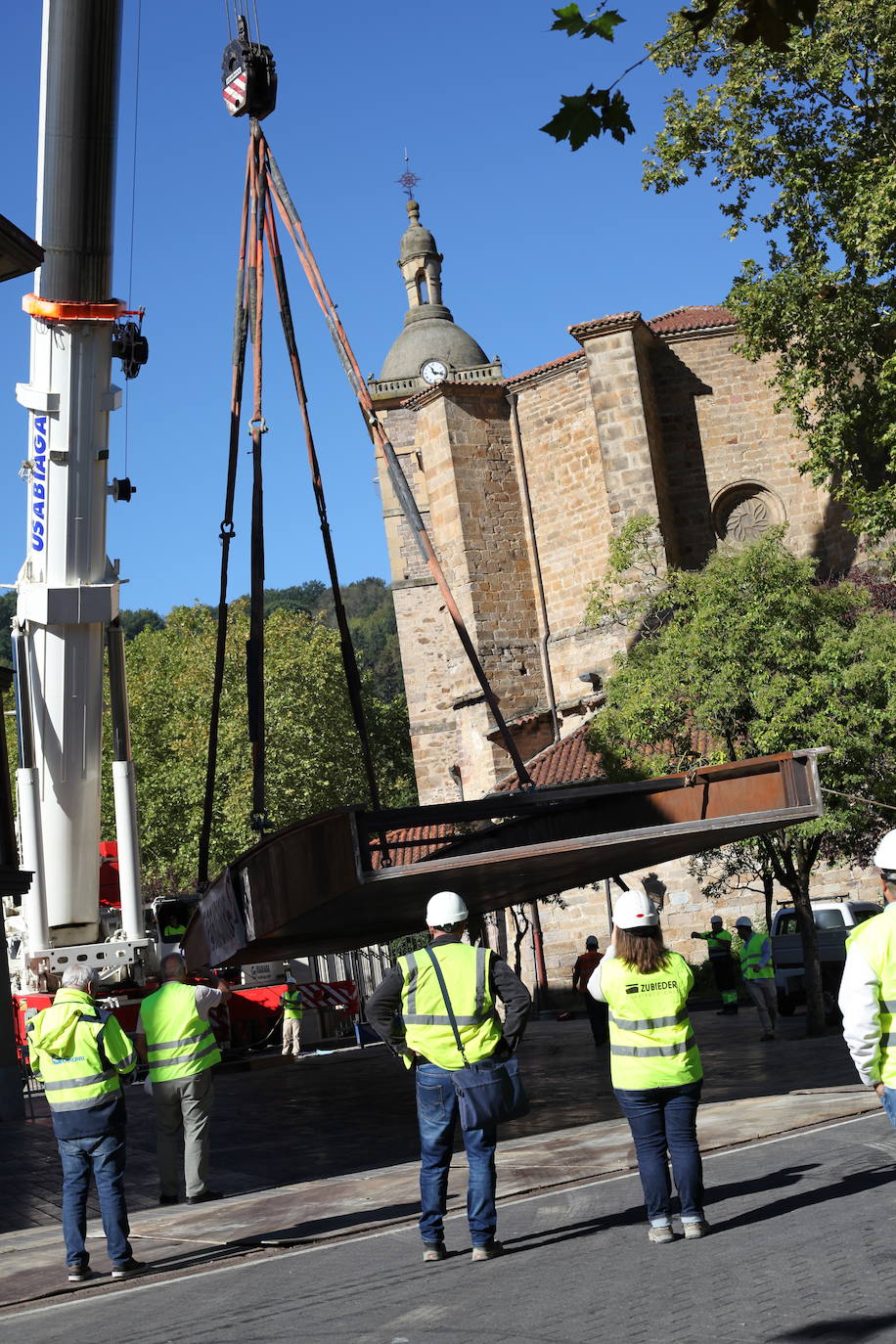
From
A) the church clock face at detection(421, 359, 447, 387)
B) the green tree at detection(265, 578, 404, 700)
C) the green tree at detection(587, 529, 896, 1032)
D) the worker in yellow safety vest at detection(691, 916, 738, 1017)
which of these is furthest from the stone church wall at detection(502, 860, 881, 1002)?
the green tree at detection(265, 578, 404, 700)

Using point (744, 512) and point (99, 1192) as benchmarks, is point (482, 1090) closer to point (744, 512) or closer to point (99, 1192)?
point (99, 1192)

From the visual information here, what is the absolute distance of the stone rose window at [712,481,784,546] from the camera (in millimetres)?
36375

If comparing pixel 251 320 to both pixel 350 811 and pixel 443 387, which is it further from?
pixel 443 387

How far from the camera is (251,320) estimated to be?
12.2m

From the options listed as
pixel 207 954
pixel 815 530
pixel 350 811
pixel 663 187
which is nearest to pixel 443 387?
pixel 815 530

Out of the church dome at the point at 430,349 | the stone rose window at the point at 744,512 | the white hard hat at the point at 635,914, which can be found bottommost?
the white hard hat at the point at 635,914

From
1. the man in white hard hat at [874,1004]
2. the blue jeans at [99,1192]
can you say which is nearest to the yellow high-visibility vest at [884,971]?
the man in white hard hat at [874,1004]

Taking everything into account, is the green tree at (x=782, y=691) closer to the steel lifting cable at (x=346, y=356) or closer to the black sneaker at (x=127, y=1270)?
the steel lifting cable at (x=346, y=356)

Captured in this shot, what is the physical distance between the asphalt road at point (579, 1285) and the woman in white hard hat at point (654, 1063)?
0.21 metres

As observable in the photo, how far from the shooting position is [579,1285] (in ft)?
19.5

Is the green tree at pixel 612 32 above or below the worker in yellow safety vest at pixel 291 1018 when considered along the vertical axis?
above

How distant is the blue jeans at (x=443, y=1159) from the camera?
6.59 metres

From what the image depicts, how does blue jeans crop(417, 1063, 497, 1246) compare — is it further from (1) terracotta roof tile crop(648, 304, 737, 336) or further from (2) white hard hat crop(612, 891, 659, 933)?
(1) terracotta roof tile crop(648, 304, 737, 336)

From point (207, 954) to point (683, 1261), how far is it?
8808 millimetres
